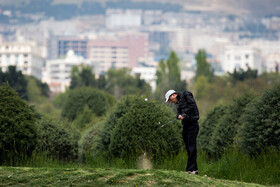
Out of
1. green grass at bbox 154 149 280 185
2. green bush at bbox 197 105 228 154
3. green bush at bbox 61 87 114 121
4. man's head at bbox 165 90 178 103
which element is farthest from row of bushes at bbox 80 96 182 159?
green bush at bbox 61 87 114 121

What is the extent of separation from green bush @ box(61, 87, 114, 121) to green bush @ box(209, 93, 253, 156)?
15.7 m

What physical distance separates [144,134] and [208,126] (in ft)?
21.6

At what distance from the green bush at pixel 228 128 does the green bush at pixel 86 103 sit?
15.7 metres

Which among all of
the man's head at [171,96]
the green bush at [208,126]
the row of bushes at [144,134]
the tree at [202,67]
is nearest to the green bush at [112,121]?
the row of bushes at [144,134]

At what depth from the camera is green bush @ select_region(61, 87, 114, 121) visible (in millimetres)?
34906

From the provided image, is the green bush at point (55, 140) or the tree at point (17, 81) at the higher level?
the tree at point (17, 81)

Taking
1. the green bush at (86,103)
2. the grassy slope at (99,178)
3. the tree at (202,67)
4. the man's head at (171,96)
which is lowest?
the grassy slope at (99,178)

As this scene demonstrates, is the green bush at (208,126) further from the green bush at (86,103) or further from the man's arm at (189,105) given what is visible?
the green bush at (86,103)

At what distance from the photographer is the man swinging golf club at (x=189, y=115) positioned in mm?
12195

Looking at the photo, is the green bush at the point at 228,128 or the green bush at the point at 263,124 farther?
the green bush at the point at 228,128

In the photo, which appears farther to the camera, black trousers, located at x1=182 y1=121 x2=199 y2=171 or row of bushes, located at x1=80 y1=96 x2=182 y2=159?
row of bushes, located at x1=80 y1=96 x2=182 y2=159

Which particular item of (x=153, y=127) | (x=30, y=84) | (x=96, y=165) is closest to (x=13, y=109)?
(x=96, y=165)

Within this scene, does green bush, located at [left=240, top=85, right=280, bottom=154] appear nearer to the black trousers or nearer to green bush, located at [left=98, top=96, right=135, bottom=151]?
the black trousers

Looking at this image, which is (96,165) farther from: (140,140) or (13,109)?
(13,109)
